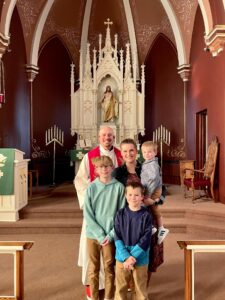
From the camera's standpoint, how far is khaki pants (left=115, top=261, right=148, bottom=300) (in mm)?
2965

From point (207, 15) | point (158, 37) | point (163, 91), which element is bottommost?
point (163, 91)

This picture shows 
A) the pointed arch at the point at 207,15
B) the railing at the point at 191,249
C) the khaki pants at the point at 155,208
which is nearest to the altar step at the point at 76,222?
the khaki pants at the point at 155,208

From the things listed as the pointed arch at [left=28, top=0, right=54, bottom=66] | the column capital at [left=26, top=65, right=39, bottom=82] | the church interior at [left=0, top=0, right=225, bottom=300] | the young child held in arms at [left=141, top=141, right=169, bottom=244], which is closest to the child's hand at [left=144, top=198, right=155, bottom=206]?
the young child held in arms at [left=141, top=141, right=169, bottom=244]

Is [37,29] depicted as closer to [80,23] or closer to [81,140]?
[80,23]

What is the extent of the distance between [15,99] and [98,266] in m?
6.37

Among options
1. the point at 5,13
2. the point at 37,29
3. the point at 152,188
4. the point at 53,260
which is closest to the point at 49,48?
the point at 37,29

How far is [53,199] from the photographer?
760 centimetres

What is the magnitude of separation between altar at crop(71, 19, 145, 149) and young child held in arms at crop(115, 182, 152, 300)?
7130 millimetres

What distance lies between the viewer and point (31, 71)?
9734mm

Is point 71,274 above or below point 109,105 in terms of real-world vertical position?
below

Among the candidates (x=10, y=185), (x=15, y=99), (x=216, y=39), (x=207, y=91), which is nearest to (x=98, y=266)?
(x=10, y=185)

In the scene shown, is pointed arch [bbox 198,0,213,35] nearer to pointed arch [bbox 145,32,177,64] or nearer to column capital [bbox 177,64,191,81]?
column capital [bbox 177,64,191,81]

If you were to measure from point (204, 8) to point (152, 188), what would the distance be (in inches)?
208

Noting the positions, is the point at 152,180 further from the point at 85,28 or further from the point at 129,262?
the point at 85,28
